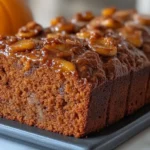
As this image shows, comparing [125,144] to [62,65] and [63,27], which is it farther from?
[63,27]

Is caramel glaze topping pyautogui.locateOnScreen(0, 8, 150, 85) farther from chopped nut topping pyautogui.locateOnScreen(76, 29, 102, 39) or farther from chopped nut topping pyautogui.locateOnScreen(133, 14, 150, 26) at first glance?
chopped nut topping pyautogui.locateOnScreen(133, 14, 150, 26)

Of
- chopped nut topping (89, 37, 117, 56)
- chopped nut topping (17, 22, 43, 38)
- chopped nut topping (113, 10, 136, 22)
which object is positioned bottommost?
chopped nut topping (89, 37, 117, 56)

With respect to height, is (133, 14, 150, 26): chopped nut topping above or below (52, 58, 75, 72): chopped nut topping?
above

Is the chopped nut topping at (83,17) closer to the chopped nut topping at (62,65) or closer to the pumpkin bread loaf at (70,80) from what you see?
the pumpkin bread loaf at (70,80)

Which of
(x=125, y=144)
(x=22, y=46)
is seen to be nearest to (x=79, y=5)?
(x=22, y=46)

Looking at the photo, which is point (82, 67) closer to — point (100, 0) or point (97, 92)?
point (97, 92)

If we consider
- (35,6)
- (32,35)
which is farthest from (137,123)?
(35,6)

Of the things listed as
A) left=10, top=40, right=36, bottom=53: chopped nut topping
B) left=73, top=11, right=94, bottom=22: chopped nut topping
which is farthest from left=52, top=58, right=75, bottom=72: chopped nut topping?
left=73, top=11, right=94, bottom=22: chopped nut topping
